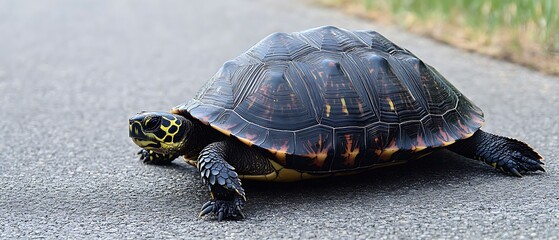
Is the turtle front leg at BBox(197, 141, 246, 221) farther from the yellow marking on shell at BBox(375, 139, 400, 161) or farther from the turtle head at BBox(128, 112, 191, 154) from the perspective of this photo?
the yellow marking on shell at BBox(375, 139, 400, 161)

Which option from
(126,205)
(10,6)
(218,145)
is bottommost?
(10,6)

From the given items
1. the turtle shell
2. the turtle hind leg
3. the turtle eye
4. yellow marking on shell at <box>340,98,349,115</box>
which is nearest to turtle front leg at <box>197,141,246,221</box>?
the turtle shell

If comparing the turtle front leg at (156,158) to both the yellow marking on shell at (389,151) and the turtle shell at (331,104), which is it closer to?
the turtle shell at (331,104)

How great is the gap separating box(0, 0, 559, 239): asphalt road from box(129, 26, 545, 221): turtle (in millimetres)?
136

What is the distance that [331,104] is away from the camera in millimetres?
3941

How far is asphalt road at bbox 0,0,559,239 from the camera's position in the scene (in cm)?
352

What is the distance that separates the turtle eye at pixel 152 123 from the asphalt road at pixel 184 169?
39cm

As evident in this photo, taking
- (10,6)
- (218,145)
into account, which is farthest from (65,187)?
(10,6)

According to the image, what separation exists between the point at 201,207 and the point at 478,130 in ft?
5.30

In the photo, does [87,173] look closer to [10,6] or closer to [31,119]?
[31,119]

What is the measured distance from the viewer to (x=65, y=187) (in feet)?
14.0

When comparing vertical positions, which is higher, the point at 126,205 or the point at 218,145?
the point at 218,145

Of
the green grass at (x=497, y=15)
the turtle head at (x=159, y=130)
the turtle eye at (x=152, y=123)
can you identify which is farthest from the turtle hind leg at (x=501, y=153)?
the green grass at (x=497, y=15)

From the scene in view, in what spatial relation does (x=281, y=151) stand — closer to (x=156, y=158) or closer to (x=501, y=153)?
(x=156, y=158)
